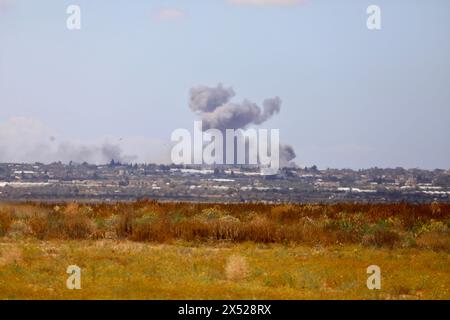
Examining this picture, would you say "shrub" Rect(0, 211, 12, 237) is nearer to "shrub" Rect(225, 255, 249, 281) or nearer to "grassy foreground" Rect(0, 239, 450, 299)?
"grassy foreground" Rect(0, 239, 450, 299)

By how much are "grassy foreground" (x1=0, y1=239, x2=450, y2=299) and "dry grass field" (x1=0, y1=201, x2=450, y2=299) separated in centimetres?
4

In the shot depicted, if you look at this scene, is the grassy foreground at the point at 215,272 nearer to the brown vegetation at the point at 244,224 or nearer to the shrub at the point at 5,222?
the brown vegetation at the point at 244,224

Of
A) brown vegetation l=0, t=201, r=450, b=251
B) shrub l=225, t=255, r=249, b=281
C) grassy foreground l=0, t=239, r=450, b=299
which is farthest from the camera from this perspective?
brown vegetation l=0, t=201, r=450, b=251

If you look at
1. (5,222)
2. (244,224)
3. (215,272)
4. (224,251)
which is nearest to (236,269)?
(215,272)

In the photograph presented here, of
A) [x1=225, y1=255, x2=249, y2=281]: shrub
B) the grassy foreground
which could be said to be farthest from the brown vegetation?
[x1=225, y1=255, x2=249, y2=281]: shrub

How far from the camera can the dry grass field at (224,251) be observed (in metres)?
23.2

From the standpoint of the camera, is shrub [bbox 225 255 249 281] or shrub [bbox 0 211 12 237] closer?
shrub [bbox 225 255 249 281]

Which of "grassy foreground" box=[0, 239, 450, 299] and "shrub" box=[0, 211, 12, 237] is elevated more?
"shrub" box=[0, 211, 12, 237]

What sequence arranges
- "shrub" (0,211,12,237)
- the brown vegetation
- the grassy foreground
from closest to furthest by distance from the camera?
the grassy foreground
the brown vegetation
"shrub" (0,211,12,237)

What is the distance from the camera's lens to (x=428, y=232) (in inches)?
1470

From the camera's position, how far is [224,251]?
32062 millimetres

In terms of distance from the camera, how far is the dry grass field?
76.1ft
